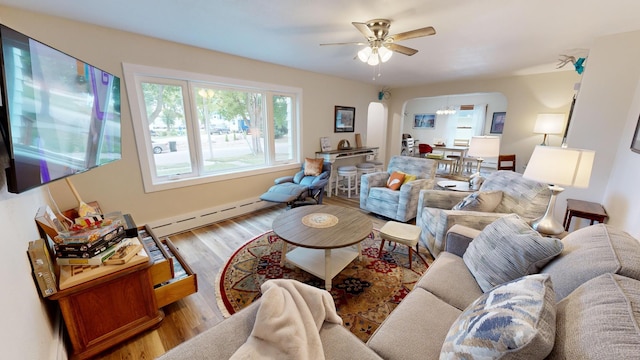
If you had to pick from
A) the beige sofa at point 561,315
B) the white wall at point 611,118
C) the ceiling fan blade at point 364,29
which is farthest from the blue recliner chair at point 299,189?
the white wall at point 611,118

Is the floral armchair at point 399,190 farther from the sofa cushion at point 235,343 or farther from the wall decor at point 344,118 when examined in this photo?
the sofa cushion at point 235,343

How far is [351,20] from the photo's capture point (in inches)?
82.7

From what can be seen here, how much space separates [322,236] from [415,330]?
3.28 ft

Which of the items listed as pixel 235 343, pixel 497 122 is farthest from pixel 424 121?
pixel 235 343

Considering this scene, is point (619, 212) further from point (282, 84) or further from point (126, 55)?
point (126, 55)

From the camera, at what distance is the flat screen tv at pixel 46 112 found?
3.08 ft

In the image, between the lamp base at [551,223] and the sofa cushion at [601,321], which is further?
the lamp base at [551,223]

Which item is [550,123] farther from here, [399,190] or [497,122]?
[497,122]

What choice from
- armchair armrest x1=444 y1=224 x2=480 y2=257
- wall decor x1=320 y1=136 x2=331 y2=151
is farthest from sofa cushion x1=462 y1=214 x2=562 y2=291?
wall decor x1=320 y1=136 x2=331 y2=151

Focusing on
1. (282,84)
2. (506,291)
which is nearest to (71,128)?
(506,291)

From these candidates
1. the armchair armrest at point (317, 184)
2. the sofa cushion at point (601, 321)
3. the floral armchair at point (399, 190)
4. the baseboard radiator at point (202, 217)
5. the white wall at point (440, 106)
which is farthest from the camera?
the white wall at point (440, 106)

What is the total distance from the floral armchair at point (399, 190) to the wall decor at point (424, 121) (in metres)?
6.36

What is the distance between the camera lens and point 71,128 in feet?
4.62

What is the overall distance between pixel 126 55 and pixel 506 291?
3593 mm
